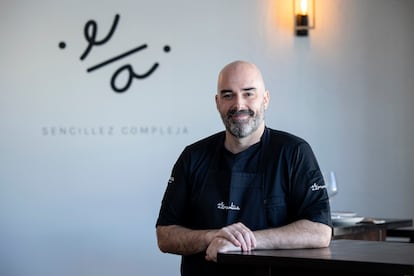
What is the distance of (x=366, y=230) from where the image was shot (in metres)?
3.74

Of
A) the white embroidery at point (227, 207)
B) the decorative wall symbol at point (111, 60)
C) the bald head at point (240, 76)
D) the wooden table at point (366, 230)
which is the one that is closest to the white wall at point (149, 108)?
the decorative wall symbol at point (111, 60)

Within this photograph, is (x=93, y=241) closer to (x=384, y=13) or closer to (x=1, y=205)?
(x=1, y=205)

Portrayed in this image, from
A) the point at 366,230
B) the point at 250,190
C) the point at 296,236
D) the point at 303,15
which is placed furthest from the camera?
the point at 303,15

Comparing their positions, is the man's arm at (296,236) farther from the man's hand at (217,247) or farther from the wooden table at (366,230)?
the wooden table at (366,230)

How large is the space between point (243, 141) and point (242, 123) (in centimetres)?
8

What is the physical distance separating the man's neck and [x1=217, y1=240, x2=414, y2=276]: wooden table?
442mm

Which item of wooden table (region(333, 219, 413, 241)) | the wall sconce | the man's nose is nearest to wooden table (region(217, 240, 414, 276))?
the man's nose

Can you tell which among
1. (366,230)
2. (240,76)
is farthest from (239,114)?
(366,230)

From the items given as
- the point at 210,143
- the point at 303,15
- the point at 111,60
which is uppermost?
the point at 303,15

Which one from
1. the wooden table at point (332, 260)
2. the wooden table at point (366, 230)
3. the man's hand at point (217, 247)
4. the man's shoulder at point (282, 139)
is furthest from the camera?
the wooden table at point (366, 230)

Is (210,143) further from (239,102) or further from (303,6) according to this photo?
(303,6)

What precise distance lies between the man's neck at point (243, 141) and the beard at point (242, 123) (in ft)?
0.07

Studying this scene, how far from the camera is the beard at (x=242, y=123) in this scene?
8.50 feet

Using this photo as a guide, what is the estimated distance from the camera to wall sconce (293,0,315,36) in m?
4.98
